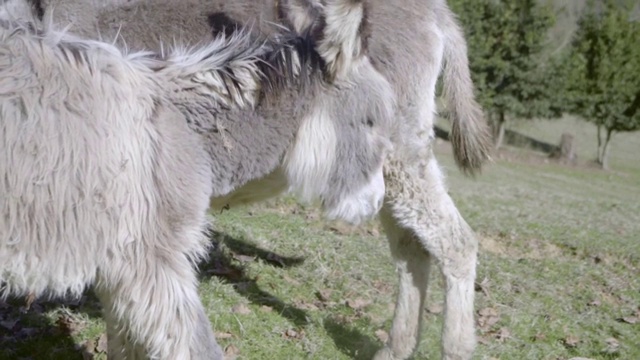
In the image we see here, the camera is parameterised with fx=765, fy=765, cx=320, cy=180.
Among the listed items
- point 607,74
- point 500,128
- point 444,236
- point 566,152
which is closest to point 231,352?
point 444,236

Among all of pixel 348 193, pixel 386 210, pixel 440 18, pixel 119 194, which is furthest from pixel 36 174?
pixel 440 18

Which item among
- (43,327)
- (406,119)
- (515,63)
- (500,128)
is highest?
(515,63)

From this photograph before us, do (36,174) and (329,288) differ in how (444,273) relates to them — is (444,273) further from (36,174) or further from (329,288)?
(36,174)

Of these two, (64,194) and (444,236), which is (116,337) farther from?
(444,236)

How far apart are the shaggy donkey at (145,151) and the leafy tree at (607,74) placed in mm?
28349

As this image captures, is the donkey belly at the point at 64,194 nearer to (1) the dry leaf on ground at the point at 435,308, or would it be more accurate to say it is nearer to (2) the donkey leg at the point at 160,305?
(2) the donkey leg at the point at 160,305

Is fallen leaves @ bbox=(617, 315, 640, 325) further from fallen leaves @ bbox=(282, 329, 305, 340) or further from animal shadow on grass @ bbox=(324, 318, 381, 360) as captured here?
fallen leaves @ bbox=(282, 329, 305, 340)

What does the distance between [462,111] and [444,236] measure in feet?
3.34

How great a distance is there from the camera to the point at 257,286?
16.6 feet

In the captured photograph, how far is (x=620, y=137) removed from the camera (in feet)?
125

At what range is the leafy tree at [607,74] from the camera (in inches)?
1192

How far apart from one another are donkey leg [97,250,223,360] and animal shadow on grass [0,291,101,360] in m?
1.33

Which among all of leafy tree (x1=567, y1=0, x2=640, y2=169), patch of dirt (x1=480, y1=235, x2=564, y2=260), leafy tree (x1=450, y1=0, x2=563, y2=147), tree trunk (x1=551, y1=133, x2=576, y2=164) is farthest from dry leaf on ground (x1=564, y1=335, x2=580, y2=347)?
leafy tree (x1=450, y1=0, x2=563, y2=147)

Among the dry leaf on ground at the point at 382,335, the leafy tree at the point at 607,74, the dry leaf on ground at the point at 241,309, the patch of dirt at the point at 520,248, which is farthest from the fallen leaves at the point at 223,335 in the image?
the leafy tree at the point at 607,74
